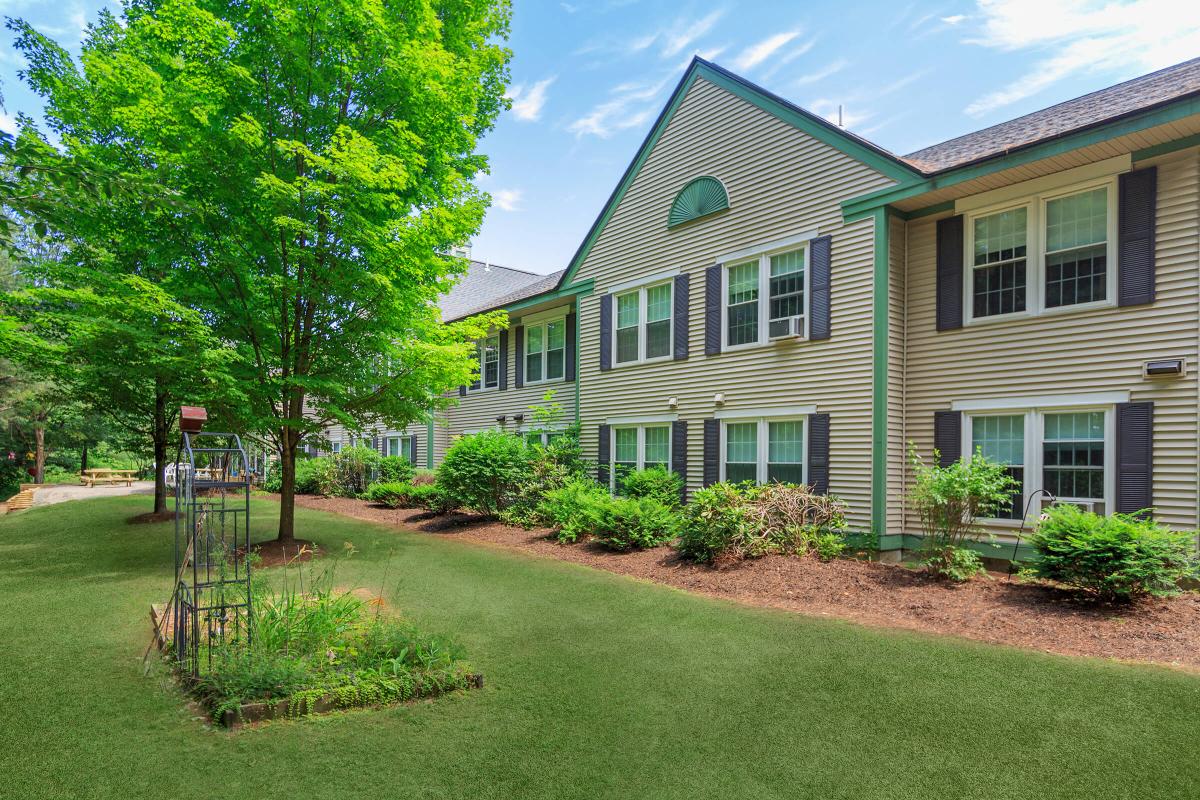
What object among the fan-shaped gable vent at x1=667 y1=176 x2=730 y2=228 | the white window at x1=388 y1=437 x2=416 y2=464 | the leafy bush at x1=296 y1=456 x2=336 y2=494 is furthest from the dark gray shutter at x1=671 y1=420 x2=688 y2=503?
the leafy bush at x1=296 y1=456 x2=336 y2=494

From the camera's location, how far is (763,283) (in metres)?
11.1

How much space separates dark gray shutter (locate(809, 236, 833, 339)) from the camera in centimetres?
1014

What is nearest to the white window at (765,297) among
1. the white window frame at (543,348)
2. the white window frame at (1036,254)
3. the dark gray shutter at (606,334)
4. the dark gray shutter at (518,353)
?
the white window frame at (1036,254)

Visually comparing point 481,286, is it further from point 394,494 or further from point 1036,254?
point 1036,254

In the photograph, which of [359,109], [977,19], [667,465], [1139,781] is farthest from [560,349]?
[1139,781]

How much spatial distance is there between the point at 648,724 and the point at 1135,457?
6.96 metres

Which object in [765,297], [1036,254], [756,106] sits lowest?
[765,297]

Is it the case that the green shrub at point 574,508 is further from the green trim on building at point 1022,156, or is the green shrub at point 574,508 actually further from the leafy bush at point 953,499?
the green trim on building at point 1022,156

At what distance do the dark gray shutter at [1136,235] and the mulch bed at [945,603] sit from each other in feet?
11.5

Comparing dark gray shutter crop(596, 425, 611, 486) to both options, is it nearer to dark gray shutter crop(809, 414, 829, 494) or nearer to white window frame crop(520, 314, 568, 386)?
white window frame crop(520, 314, 568, 386)

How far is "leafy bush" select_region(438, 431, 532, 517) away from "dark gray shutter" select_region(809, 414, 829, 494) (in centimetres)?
600

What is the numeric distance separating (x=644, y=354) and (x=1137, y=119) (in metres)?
8.28

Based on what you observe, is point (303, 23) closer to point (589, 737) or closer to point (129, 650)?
point (129, 650)

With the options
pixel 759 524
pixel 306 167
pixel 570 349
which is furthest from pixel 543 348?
pixel 759 524
